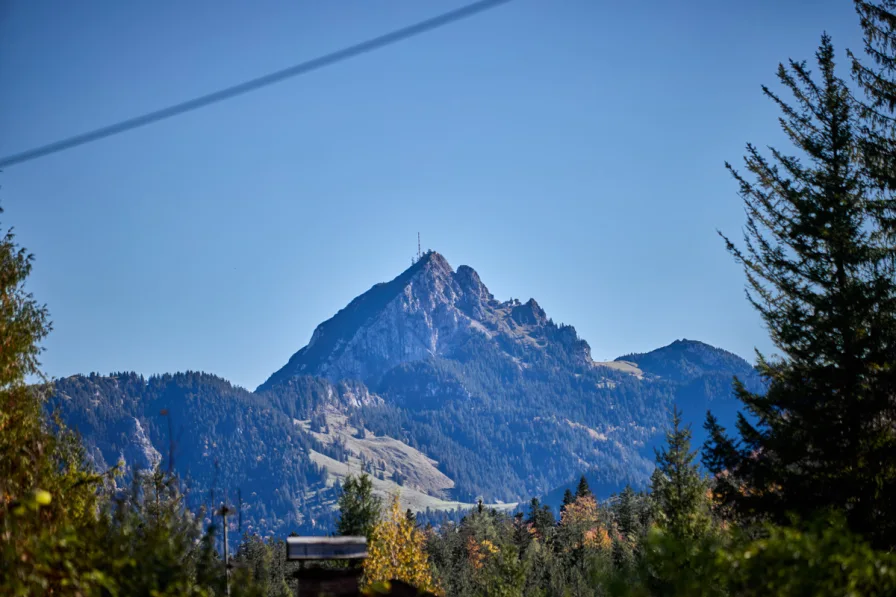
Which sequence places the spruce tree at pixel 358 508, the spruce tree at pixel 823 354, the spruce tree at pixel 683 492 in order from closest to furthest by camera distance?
the spruce tree at pixel 823 354
the spruce tree at pixel 683 492
the spruce tree at pixel 358 508

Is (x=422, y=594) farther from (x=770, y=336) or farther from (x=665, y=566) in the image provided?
(x=770, y=336)

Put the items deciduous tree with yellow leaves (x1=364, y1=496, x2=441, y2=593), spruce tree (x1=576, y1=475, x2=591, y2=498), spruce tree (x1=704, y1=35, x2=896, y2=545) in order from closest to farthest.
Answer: spruce tree (x1=704, y1=35, x2=896, y2=545), deciduous tree with yellow leaves (x1=364, y1=496, x2=441, y2=593), spruce tree (x1=576, y1=475, x2=591, y2=498)

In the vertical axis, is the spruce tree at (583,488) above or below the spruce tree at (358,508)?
above

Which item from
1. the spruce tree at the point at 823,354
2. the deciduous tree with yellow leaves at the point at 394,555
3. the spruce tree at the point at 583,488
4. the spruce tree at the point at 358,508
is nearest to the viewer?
the spruce tree at the point at 823,354

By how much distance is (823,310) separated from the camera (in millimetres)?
21938

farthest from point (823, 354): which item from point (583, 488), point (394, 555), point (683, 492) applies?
point (583, 488)

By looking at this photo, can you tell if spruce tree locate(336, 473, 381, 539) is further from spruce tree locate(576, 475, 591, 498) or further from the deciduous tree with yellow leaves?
spruce tree locate(576, 475, 591, 498)

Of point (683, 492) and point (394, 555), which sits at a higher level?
point (683, 492)

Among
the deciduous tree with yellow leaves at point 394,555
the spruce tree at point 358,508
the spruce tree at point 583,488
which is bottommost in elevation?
the deciduous tree with yellow leaves at point 394,555

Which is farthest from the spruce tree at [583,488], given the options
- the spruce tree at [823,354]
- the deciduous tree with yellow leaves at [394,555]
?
the spruce tree at [823,354]

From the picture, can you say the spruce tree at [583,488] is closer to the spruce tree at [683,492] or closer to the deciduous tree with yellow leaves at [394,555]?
the deciduous tree with yellow leaves at [394,555]

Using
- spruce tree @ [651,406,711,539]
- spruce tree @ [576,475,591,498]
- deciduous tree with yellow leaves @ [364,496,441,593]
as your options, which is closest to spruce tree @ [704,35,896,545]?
spruce tree @ [651,406,711,539]

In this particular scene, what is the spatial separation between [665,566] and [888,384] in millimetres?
13952

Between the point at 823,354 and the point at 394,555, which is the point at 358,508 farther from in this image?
the point at 823,354
